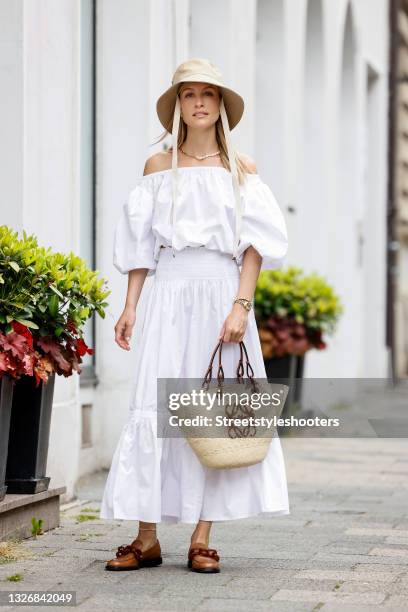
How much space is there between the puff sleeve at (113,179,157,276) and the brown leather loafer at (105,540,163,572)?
1033 millimetres

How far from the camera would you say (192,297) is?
480 centimetres

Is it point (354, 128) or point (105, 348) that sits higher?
point (354, 128)

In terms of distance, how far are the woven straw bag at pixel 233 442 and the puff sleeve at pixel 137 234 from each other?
46cm

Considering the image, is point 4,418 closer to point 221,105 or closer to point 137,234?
point 137,234

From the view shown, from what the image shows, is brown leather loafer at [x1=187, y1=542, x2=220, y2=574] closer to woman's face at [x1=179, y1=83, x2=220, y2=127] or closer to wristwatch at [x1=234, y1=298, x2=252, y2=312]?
wristwatch at [x1=234, y1=298, x2=252, y2=312]

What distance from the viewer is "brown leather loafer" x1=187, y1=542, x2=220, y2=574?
4656 mm

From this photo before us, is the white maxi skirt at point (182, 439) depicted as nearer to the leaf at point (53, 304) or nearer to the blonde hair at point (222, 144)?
the blonde hair at point (222, 144)

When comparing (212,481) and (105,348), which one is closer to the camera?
(212,481)

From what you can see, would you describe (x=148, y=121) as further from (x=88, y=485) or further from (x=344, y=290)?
(x=344, y=290)

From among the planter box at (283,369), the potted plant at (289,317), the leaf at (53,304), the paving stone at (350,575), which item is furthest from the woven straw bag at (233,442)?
the planter box at (283,369)

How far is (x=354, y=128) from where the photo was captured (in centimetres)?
1541

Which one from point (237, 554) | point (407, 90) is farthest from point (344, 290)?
point (237, 554)

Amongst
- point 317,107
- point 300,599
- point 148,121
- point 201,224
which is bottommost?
point 300,599

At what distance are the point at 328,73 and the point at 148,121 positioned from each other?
5957 millimetres
